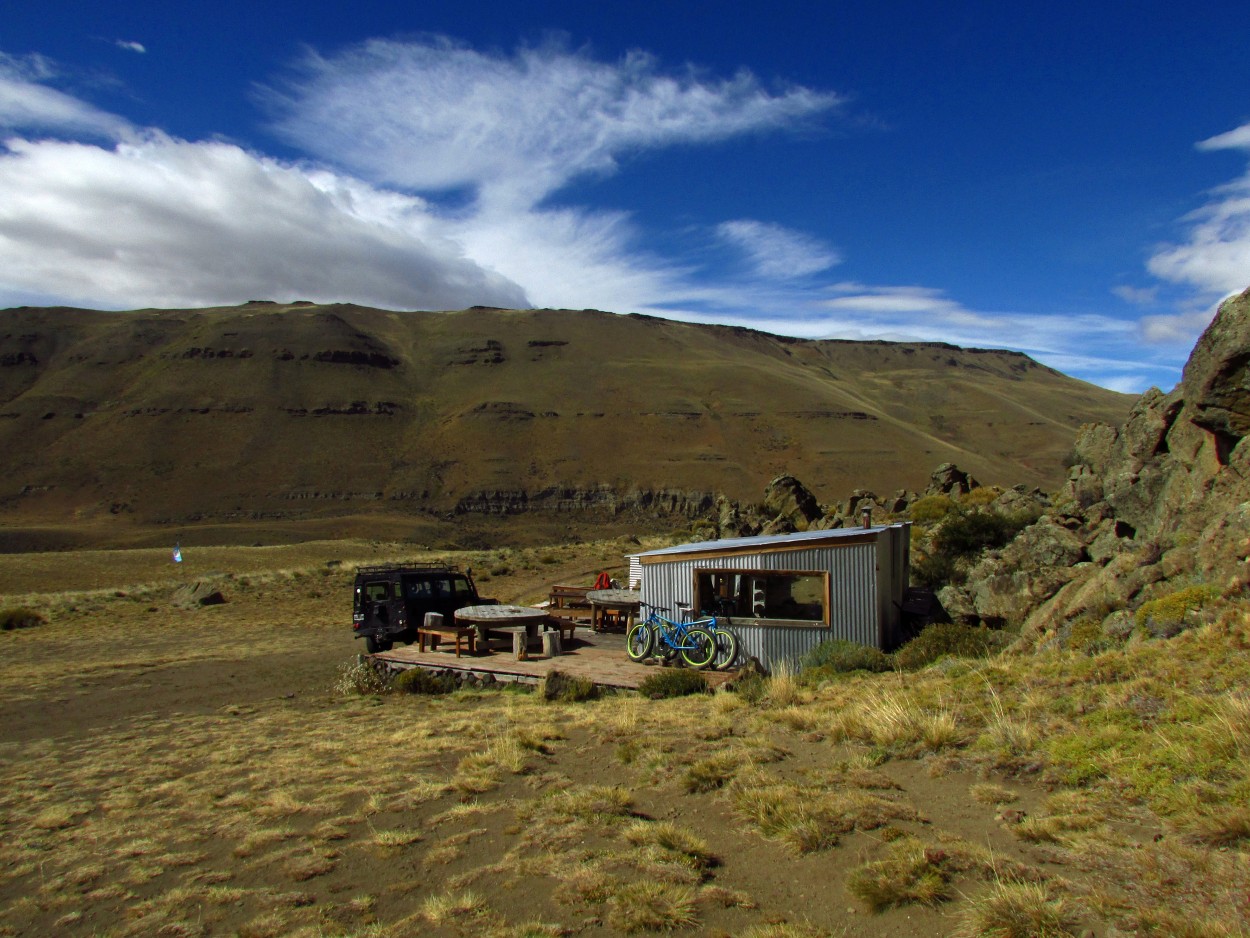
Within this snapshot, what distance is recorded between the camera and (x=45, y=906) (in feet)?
18.3

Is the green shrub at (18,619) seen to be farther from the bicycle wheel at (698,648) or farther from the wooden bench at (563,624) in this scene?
the bicycle wheel at (698,648)

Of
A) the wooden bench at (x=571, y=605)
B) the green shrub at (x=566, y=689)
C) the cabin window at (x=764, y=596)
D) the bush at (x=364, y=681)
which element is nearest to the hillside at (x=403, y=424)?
the wooden bench at (x=571, y=605)

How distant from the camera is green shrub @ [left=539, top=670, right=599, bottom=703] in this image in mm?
12172

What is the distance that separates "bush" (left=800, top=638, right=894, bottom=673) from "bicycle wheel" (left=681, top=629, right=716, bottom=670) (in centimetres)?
160

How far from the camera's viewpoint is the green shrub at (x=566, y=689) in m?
12.2

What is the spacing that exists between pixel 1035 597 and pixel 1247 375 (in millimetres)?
5003

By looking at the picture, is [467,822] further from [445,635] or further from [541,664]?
[445,635]

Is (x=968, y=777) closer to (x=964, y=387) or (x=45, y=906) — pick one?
(x=45, y=906)

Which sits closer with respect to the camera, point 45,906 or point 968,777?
point 45,906

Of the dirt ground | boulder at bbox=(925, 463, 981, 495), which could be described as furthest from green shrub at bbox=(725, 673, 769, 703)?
boulder at bbox=(925, 463, 981, 495)

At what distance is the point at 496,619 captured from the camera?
15.0 meters

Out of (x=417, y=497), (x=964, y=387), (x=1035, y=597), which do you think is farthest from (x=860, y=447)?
(x=1035, y=597)

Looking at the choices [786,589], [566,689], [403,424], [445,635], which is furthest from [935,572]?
[403,424]

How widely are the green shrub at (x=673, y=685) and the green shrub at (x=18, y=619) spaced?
2342 centimetres
